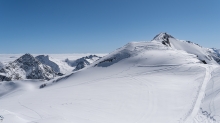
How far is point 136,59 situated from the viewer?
51281 mm

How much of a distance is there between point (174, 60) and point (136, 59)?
10568mm

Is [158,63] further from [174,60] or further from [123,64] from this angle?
[123,64]

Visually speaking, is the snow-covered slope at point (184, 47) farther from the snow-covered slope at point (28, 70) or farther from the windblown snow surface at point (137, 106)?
the snow-covered slope at point (28, 70)

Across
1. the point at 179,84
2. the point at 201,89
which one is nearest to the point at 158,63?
the point at 179,84

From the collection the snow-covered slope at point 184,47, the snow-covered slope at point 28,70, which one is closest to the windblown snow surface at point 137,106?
the snow-covered slope at point 184,47

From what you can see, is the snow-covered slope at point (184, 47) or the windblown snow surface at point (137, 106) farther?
the snow-covered slope at point (184, 47)

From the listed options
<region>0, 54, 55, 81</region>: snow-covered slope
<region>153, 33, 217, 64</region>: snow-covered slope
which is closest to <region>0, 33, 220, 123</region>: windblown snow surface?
<region>153, 33, 217, 64</region>: snow-covered slope

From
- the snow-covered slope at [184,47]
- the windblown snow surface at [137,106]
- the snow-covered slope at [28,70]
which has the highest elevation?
the snow-covered slope at [184,47]

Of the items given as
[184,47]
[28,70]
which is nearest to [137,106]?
[184,47]

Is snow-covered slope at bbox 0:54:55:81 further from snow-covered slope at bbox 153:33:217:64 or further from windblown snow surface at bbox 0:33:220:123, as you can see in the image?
windblown snow surface at bbox 0:33:220:123

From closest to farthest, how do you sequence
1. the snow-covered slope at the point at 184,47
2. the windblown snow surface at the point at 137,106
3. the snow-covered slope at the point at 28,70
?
the windblown snow surface at the point at 137,106 < the snow-covered slope at the point at 184,47 < the snow-covered slope at the point at 28,70

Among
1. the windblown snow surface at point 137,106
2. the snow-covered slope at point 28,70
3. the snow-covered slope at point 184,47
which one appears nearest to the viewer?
the windblown snow surface at point 137,106

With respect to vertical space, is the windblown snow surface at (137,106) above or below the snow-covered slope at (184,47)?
below

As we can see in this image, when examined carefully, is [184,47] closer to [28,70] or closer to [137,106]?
[137,106]
